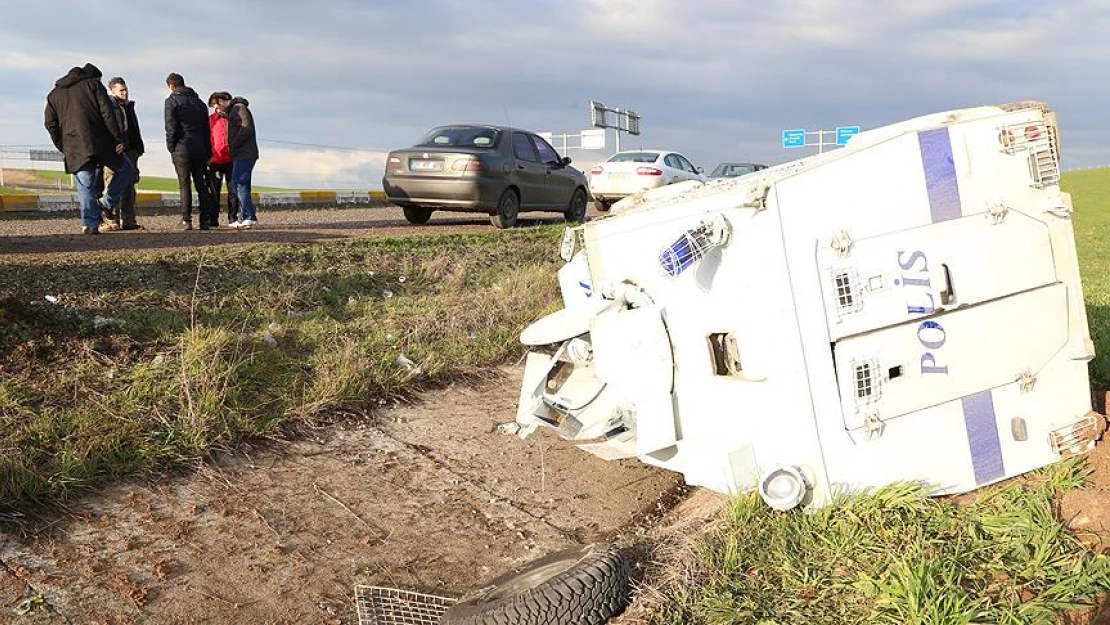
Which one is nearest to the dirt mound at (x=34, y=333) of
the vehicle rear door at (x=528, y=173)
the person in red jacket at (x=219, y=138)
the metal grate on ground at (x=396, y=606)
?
the metal grate on ground at (x=396, y=606)

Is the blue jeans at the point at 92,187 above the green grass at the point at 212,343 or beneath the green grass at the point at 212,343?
above

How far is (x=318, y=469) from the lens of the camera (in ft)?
15.6

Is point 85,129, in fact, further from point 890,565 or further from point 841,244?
point 890,565

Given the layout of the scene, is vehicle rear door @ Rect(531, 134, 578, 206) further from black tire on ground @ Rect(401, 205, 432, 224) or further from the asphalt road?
black tire on ground @ Rect(401, 205, 432, 224)

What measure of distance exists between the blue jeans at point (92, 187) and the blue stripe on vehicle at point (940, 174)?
8.28 meters

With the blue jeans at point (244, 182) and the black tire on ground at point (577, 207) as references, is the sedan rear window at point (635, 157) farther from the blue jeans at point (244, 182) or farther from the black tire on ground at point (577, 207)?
the blue jeans at point (244, 182)

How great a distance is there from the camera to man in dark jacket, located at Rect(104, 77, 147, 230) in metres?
10.1

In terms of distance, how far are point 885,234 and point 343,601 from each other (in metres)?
2.70

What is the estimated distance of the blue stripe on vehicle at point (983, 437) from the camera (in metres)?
3.92

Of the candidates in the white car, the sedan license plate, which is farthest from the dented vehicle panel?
the white car

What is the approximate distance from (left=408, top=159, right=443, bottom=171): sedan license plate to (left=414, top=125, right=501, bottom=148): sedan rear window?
334mm

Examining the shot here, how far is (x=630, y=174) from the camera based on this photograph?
19438mm

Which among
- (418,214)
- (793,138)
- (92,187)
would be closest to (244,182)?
(92,187)

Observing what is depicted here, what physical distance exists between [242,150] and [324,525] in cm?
782
